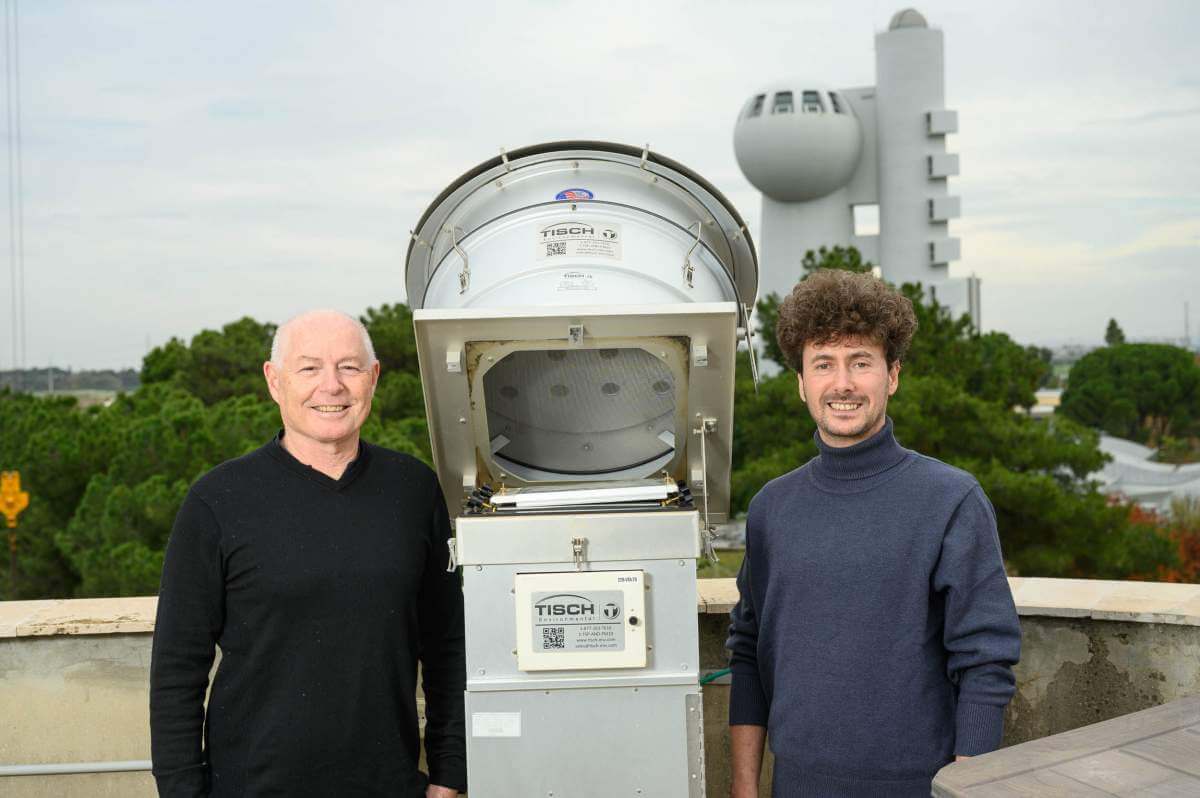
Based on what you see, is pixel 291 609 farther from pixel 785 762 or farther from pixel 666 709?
pixel 785 762

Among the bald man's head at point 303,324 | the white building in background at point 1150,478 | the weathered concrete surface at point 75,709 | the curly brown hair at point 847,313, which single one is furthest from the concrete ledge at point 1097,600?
the white building in background at point 1150,478

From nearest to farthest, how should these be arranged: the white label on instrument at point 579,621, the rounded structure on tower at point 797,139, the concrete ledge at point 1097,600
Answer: the white label on instrument at point 579,621, the concrete ledge at point 1097,600, the rounded structure on tower at point 797,139

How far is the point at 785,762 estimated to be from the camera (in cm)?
268

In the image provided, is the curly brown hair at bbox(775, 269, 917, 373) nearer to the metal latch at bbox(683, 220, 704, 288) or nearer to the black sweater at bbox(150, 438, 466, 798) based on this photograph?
the metal latch at bbox(683, 220, 704, 288)

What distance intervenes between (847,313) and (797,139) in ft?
146

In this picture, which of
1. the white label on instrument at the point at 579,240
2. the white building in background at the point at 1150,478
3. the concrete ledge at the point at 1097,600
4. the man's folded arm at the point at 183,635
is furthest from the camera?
the white building in background at the point at 1150,478

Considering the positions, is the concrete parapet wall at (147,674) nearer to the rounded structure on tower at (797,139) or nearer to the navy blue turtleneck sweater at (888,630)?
the navy blue turtleneck sweater at (888,630)

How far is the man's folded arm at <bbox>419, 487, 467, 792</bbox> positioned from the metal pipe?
1.48m

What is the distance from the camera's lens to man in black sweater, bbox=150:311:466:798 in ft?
8.61

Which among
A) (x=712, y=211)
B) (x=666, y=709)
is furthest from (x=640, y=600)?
(x=712, y=211)

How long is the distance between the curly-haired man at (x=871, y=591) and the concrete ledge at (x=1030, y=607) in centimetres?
108

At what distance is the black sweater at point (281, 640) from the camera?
2.62 meters

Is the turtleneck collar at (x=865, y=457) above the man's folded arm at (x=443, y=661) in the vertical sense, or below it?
above

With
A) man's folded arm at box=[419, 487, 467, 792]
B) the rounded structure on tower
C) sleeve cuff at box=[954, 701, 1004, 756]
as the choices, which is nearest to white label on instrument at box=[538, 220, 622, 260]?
man's folded arm at box=[419, 487, 467, 792]
